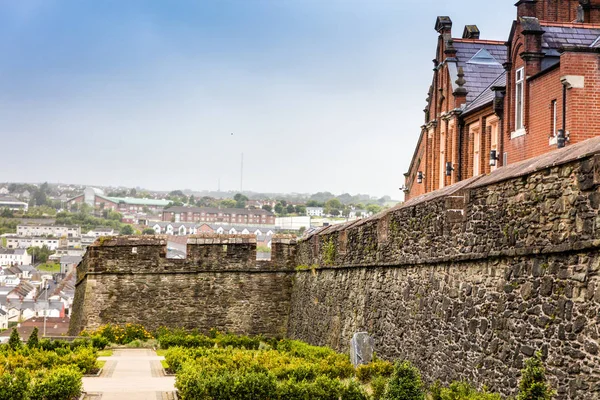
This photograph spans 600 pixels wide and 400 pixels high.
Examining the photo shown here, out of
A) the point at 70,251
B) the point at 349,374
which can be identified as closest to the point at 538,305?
the point at 349,374

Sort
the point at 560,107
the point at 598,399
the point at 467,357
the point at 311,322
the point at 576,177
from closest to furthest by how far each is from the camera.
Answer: the point at 598,399
the point at 576,177
the point at 467,357
the point at 560,107
the point at 311,322

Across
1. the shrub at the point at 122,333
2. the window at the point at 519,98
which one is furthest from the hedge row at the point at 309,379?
the shrub at the point at 122,333

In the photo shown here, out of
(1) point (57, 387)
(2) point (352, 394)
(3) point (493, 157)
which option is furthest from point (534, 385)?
(3) point (493, 157)

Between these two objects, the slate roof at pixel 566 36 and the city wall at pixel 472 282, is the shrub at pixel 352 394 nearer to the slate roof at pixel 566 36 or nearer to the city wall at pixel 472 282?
the city wall at pixel 472 282

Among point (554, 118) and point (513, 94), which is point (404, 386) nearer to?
point (554, 118)

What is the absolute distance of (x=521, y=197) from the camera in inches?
517

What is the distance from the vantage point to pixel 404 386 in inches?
508

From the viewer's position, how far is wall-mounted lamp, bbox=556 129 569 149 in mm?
20125

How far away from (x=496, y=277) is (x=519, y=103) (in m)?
10.6

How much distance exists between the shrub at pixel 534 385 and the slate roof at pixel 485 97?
1557 centimetres

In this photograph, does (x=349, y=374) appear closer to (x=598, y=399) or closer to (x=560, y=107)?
(x=560, y=107)

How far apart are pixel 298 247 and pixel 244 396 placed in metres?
17.8

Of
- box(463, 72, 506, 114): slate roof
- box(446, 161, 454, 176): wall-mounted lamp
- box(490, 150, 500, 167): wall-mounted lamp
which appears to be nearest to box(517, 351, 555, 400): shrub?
box(490, 150, 500, 167): wall-mounted lamp

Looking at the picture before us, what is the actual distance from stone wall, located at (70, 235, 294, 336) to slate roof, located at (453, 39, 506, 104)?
25.4 feet
